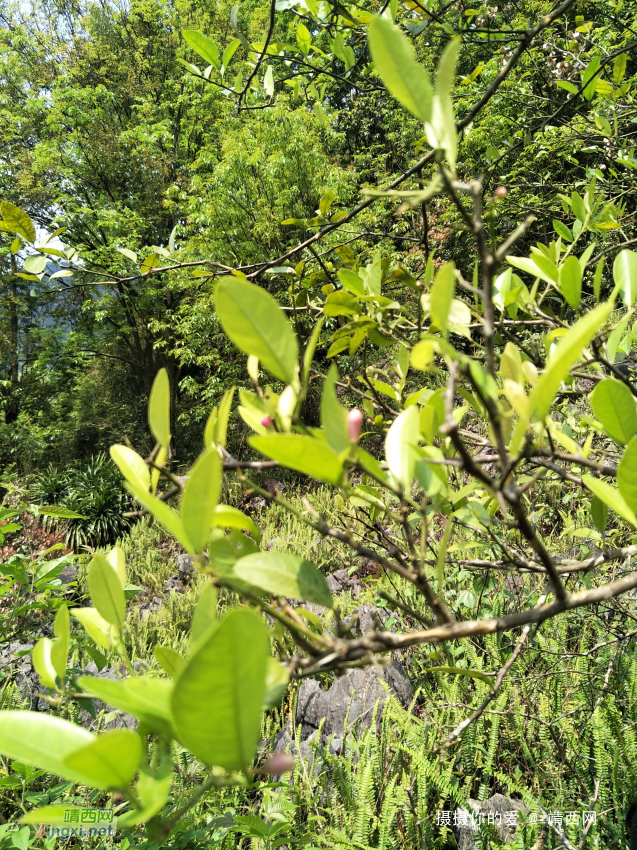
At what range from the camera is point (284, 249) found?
17.1ft

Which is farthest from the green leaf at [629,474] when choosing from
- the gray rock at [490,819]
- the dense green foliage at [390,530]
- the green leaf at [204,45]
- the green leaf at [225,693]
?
the gray rock at [490,819]

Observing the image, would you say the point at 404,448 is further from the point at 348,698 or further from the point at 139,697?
the point at 348,698

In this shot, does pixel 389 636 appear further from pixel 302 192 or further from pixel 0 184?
pixel 0 184

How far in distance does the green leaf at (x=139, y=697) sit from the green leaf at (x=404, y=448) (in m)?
0.15

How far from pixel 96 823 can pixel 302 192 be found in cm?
546

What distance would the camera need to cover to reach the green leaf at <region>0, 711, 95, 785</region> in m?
0.17

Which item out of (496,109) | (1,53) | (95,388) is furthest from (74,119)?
(496,109)

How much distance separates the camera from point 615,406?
0.28m

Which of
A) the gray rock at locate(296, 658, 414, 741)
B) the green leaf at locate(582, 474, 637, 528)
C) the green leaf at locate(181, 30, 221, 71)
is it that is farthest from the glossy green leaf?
the gray rock at locate(296, 658, 414, 741)

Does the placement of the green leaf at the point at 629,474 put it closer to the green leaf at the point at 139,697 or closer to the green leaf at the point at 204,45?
the green leaf at the point at 139,697

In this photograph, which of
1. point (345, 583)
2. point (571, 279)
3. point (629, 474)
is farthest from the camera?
point (345, 583)

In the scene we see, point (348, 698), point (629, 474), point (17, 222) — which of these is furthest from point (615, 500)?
point (348, 698)

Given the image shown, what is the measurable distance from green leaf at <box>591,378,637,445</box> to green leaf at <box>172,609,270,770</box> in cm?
24

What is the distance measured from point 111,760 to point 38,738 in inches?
2.2
